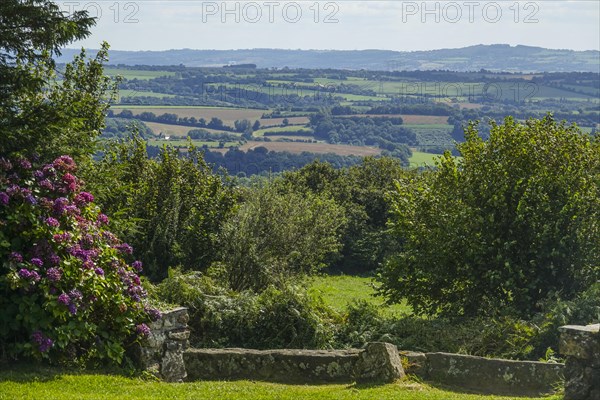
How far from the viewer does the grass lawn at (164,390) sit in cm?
1281

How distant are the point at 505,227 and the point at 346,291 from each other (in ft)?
63.0

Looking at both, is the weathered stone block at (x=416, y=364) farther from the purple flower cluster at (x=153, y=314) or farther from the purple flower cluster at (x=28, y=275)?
the purple flower cluster at (x=28, y=275)

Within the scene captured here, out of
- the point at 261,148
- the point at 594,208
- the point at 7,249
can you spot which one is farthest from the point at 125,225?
the point at 261,148

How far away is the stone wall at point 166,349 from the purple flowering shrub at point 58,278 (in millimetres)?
221

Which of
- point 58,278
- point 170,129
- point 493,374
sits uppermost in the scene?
point 58,278

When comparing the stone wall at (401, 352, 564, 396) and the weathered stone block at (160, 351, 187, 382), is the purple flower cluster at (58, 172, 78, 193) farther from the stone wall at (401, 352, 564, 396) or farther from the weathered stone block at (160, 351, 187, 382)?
the stone wall at (401, 352, 564, 396)

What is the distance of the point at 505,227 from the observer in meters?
24.2

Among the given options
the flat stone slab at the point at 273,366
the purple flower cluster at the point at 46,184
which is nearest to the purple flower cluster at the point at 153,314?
the flat stone slab at the point at 273,366

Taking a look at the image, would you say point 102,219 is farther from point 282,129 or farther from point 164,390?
point 282,129

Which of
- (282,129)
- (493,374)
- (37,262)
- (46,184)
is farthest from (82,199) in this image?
(282,129)

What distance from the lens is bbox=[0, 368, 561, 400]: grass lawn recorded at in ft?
42.0

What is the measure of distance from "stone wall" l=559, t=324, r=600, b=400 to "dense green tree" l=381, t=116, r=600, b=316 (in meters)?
11.2

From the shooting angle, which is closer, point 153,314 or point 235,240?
point 153,314

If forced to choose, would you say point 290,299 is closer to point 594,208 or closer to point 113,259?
point 113,259
